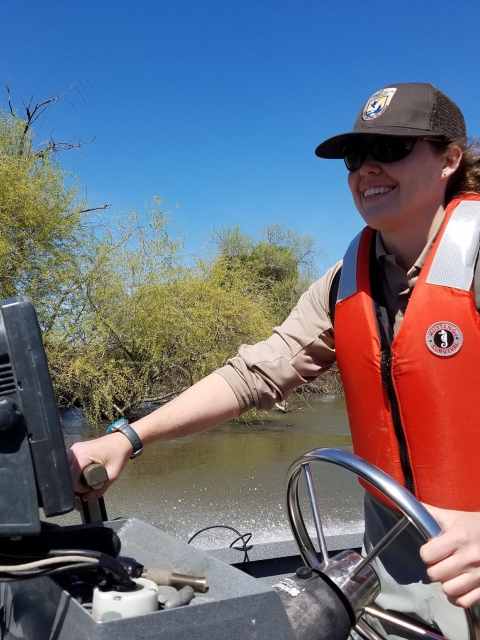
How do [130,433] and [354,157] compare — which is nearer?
[130,433]

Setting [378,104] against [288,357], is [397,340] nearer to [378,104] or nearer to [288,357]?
[288,357]

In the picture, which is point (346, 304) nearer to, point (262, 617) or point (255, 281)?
point (262, 617)

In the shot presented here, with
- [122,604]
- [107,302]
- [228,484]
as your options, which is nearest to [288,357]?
[122,604]

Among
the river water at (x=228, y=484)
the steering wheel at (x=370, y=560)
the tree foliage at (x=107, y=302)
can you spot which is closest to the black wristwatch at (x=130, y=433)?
the steering wheel at (x=370, y=560)

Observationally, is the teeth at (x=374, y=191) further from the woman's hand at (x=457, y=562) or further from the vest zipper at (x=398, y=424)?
the woman's hand at (x=457, y=562)

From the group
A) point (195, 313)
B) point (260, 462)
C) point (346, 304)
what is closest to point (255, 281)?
point (195, 313)

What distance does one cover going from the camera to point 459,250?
1482 millimetres

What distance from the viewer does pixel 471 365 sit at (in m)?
1.40

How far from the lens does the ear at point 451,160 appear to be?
1602 millimetres

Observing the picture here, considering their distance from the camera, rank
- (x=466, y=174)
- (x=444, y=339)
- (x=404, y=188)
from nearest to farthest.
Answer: (x=444, y=339), (x=404, y=188), (x=466, y=174)

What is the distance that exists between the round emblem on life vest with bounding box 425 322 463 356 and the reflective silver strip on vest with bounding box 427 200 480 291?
10cm

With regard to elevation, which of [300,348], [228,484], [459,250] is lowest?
[228,484]

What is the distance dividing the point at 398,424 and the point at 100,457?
0.72m

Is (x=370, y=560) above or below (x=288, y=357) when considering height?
below
